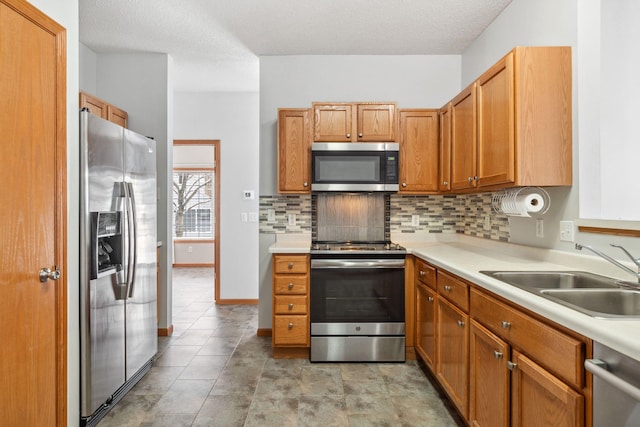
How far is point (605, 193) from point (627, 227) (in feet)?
1.03

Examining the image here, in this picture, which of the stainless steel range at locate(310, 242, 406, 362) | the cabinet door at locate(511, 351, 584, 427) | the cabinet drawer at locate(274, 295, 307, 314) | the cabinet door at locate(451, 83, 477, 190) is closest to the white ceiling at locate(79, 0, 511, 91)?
the cabinet door at locate(451, 83, 477, 190)

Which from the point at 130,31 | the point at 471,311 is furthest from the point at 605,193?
the point at 130,31

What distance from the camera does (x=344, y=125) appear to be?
3.26m

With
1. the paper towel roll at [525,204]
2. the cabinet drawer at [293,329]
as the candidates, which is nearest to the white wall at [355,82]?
the cabinet drawer at [293,329]

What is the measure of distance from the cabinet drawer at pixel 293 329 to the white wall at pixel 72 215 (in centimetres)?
141

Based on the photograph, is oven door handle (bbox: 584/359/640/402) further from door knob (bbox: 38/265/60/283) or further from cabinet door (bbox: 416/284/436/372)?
door knob (bbox: 38/265/60/283)

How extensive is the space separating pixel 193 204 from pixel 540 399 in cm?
763

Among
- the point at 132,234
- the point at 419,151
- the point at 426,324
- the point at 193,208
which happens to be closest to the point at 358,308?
the point at 426,324

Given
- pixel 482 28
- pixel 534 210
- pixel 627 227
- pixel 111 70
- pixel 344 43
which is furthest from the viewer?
pixel 111 70

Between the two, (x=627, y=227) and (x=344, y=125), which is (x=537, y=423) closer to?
(x=627, y=227)

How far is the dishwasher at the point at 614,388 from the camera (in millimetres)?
943

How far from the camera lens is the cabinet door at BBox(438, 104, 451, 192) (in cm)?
305

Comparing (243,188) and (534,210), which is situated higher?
(243,188)

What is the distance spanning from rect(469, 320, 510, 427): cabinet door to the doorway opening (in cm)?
638
